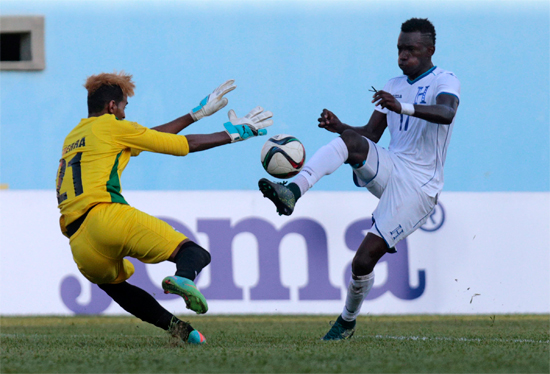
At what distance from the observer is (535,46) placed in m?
12.1

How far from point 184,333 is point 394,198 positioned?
1667 millimetres

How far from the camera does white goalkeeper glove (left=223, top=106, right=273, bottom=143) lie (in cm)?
486

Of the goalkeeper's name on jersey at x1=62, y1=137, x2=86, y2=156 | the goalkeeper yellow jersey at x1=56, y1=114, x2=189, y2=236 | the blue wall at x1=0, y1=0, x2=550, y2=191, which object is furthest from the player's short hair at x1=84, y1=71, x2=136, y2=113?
the blue wall at x1=0, y1=0, x2=550, y2=191

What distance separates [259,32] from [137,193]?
13.3 feet

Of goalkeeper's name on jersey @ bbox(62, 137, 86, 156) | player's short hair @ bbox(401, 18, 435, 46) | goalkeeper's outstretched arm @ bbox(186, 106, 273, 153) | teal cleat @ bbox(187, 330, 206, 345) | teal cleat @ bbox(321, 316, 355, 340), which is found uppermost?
player's short hair @ bbox(401, 18, 435, 46)

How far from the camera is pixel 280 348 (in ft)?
15.4

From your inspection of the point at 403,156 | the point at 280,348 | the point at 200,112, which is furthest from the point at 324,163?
the point at 280,348

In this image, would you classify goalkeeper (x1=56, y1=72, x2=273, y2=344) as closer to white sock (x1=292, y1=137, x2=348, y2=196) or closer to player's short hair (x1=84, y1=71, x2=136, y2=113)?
player's short hair (x1=84, y1=71, x2=136, y2=113)

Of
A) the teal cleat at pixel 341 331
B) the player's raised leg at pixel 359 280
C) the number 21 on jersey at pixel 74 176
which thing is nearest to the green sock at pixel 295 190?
the player's raised leg at pixel 359 280

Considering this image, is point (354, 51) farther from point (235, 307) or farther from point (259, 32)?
point (235, 307)

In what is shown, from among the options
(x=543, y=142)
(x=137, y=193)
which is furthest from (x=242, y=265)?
(x=543, y=142)

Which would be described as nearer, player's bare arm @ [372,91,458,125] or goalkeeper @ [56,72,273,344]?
goalkeeper @ [56,72,273,344]

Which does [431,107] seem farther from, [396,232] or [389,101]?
[396,232]

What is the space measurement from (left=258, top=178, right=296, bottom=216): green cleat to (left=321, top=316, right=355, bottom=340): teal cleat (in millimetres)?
1412
